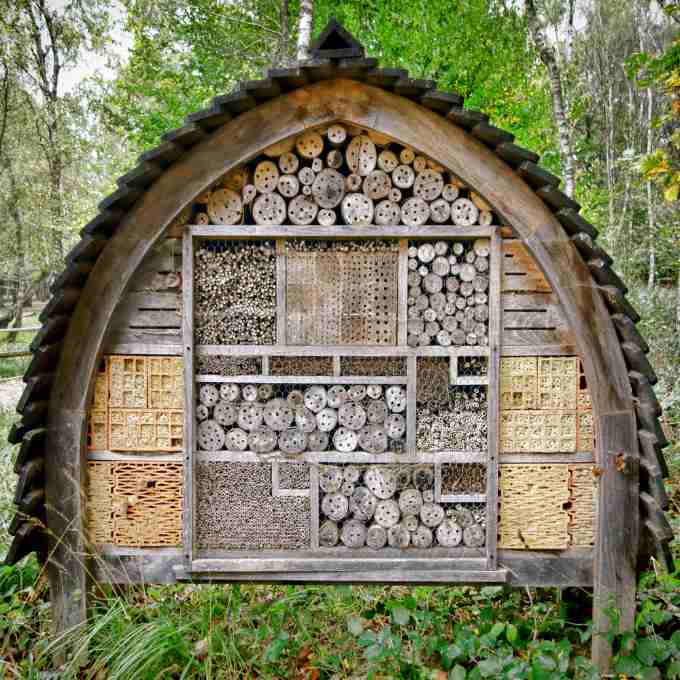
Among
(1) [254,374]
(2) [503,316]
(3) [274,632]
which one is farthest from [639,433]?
(3) [274,632]

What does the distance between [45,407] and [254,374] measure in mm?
1314

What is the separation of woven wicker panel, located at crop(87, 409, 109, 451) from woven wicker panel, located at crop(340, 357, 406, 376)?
1.56 m

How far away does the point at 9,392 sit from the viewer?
1104 cm

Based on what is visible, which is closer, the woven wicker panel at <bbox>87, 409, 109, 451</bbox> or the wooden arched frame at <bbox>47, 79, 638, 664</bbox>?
the wooden arched frame at <bbox>47, 79, 638, 664</bbox>

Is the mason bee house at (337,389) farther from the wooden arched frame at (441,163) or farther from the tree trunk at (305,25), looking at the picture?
the tree trunk at (305,25)

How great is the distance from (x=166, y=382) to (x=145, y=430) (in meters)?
0.34

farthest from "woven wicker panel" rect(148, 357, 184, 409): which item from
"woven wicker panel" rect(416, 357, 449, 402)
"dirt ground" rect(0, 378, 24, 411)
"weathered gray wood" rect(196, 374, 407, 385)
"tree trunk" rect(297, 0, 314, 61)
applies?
A: "dirt ground" rect(0, 378, 24, 411)

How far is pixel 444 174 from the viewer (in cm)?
330

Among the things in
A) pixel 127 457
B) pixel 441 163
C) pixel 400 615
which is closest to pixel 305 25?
pixel 441 163

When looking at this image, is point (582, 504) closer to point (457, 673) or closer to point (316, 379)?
point (457, 673)

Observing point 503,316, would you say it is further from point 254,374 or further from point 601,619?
point 601,619

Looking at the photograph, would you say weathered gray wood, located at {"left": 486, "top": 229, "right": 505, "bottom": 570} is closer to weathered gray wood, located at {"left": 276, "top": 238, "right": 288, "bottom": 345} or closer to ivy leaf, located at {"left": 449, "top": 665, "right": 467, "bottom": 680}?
ivy leaf, located at {"left": 449, "top": 665, "right": 467, "bottom": 680}

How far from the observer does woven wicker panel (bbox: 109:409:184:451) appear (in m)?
3.35

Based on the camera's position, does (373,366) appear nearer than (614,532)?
No
